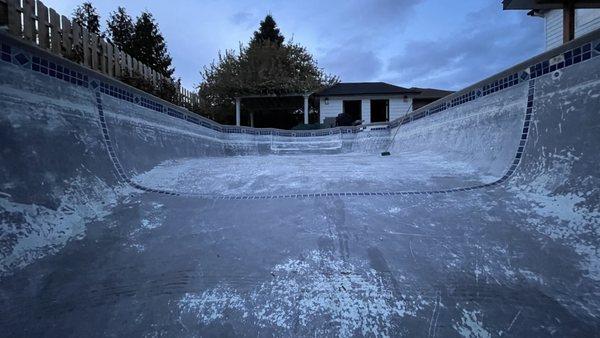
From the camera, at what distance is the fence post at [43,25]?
16.4ft

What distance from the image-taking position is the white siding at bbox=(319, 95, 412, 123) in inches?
718

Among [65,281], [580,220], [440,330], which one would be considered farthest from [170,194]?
[580,220]

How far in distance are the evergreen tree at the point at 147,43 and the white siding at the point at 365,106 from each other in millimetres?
11787

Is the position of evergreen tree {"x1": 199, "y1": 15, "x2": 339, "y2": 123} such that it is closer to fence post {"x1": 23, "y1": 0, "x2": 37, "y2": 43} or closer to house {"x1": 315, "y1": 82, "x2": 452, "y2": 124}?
house {"x1": 315, "y1": 82, "x2": 452, "y2": 124}

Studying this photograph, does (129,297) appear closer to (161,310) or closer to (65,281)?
(161,310)

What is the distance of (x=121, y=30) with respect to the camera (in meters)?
20.4

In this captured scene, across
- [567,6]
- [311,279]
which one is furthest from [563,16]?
[311,279]

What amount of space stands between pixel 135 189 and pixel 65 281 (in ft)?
4.29

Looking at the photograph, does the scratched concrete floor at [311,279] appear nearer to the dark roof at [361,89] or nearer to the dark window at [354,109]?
the dark roof at [361,89]

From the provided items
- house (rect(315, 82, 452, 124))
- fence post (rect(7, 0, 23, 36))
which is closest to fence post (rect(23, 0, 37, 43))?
fence post (rect(7, 0, 23, 36))

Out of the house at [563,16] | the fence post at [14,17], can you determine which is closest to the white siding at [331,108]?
the house at [563,16]

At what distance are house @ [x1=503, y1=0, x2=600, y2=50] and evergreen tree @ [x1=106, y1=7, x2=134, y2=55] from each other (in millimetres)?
21935

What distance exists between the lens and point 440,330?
1302mm

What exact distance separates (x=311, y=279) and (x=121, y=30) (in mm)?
24351
